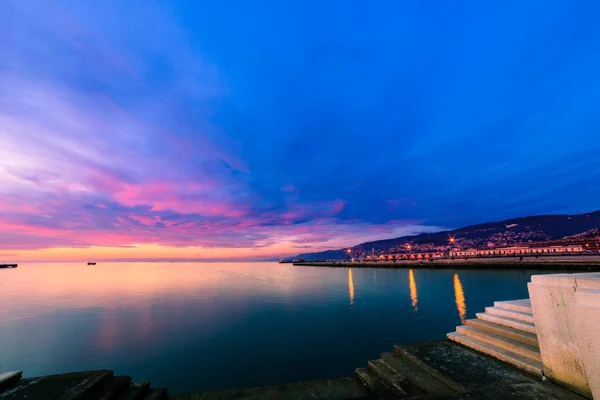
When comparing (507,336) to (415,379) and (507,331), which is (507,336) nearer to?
(507,331)

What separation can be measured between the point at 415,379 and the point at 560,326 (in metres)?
3.33

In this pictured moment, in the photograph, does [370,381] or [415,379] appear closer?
[415,379]

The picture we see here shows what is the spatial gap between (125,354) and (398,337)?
1640cm

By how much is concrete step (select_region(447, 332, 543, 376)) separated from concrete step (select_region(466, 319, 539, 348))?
55 centimetres

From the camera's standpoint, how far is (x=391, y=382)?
6734mm

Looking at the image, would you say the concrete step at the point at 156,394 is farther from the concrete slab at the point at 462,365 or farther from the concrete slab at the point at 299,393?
the concrete slab at the point at 462,365

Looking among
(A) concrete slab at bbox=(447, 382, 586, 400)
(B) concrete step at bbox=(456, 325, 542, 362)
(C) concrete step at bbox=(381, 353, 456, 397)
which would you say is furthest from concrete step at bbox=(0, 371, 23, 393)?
(B) concrete step at bbox=(456, 325, 542, 362)

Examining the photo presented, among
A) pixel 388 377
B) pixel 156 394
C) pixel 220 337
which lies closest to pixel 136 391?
pixel 156 394

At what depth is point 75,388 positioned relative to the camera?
232 inches

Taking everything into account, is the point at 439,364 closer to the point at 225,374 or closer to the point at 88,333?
the point at 225,374

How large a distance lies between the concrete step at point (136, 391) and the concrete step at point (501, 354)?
31.8 feet

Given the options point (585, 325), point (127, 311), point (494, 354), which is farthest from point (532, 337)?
point (127, 311)

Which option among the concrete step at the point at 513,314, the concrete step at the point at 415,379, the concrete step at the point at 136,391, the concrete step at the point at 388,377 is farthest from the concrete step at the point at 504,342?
the concrete step at the point at 136,391

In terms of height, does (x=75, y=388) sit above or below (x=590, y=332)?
below
